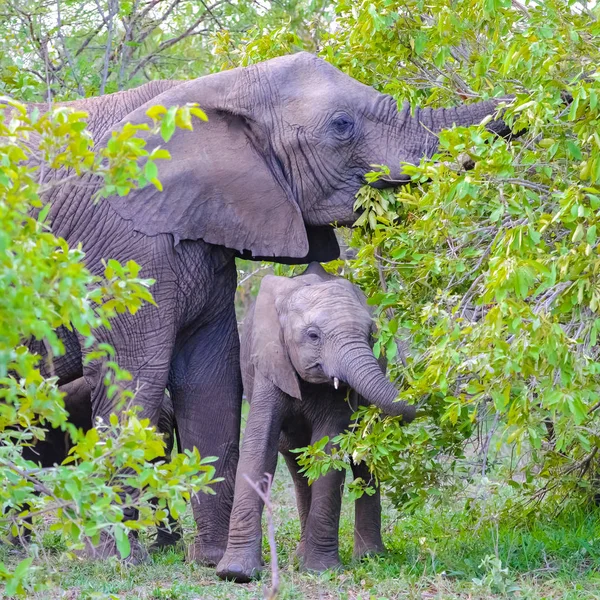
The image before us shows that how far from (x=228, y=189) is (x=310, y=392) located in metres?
1.14

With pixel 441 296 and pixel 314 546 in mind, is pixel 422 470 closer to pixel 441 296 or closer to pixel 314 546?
pixel 314 546

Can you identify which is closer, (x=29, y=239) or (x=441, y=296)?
(x=29, y=239)

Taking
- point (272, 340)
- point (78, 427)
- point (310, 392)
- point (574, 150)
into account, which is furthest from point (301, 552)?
point (574, 150)

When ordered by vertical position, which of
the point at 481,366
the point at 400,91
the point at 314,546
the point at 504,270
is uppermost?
the point at 400,91

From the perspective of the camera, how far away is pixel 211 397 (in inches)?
265

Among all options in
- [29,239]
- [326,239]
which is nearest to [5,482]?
[29,239]

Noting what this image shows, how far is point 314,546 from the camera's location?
19.6ft

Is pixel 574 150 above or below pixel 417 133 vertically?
below

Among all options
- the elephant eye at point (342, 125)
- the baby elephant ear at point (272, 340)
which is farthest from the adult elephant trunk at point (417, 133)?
the baby elephant ear at point (272, 340)

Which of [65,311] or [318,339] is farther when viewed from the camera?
[318,339]

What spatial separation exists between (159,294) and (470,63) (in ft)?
6.98

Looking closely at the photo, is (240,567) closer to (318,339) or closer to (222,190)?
(318,339)

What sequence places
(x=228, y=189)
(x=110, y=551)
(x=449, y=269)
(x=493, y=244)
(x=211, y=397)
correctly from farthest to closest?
(x=211, y=397) < (x=228, y=189) < (x=110, y=551) < (x=449, y=269) < (x=493, y=244)

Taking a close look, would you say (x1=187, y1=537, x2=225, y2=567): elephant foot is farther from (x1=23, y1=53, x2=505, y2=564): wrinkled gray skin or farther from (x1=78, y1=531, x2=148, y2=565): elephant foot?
(x1=23, y1=53, x2=505, y2=564): wrinkled gray skin
